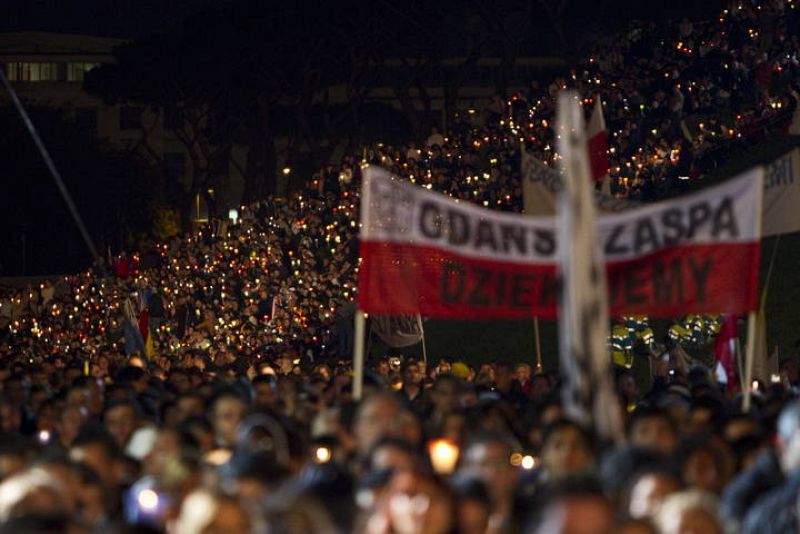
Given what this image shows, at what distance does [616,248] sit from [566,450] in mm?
3541

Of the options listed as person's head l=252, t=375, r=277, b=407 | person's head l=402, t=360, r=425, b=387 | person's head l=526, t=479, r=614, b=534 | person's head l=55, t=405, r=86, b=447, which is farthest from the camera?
person's head l=402, t=360, r=425, b=387

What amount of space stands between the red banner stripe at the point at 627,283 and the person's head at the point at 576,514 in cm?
603

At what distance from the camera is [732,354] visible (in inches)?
719

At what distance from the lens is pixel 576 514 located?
261 inches

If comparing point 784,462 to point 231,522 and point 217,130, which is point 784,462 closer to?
point 231,522

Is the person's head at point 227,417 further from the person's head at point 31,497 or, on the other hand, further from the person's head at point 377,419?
the person's head at point 31,497

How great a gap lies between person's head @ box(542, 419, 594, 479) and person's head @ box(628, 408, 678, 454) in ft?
1.94

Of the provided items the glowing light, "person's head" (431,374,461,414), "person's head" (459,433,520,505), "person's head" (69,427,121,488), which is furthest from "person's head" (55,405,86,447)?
"person's head" (459,433,520,505)

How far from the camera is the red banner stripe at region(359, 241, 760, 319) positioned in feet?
42.1

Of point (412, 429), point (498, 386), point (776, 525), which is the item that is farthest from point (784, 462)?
point (498, 386)

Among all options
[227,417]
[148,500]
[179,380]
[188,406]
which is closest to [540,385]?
[179,380]

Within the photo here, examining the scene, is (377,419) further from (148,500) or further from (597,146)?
(597,146)

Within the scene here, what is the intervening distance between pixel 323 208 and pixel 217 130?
126 feet

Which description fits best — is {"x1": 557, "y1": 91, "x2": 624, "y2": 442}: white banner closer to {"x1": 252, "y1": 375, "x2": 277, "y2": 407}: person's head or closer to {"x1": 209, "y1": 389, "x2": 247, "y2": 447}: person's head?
{"x1": 209, "y1": 389, "x2": 247, "y2": 447}: person's head
